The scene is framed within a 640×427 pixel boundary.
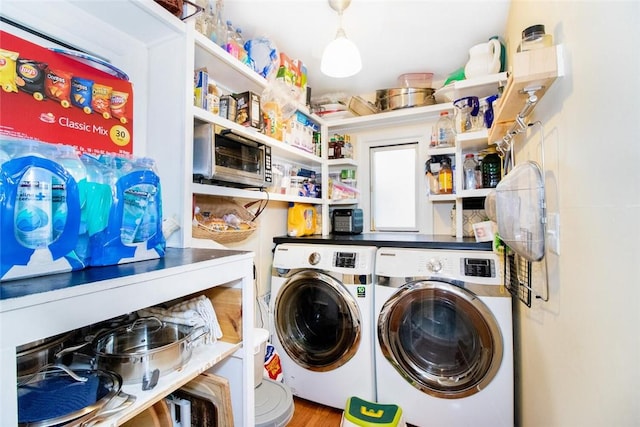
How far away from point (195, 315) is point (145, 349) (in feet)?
0.52

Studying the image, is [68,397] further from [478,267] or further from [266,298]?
[478,267]

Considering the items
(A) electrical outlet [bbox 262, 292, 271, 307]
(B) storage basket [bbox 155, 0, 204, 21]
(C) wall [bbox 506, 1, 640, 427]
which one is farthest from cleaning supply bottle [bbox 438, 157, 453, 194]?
(B) storage basket [bbox 155, 0, 204, 21]

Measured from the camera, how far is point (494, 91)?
175 centimetres

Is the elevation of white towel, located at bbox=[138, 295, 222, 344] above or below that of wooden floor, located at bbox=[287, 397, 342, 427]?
above

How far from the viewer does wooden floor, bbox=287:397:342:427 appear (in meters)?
1.65

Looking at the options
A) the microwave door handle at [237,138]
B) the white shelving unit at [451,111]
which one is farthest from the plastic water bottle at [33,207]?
the white shelving unit at [451,111]

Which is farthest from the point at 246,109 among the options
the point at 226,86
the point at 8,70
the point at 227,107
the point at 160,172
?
the point at 8,70

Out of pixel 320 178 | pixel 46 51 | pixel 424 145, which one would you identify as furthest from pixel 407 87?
pixel 46 51

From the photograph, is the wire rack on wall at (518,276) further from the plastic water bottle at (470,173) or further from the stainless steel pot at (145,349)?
the stainless steel pot at (145,349)

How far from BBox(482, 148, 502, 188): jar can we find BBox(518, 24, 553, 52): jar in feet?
3.60

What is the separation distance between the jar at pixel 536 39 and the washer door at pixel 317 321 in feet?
4.44

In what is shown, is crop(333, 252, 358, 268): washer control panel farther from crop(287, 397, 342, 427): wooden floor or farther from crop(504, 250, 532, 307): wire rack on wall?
crop(287, 397, 342, 427): wooden floor

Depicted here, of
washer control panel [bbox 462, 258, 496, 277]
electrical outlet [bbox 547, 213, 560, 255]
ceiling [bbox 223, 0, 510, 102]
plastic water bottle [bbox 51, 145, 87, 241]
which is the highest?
ceiling [bbox 223, 0, 510, 102]

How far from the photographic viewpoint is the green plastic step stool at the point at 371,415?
4.72 feet
